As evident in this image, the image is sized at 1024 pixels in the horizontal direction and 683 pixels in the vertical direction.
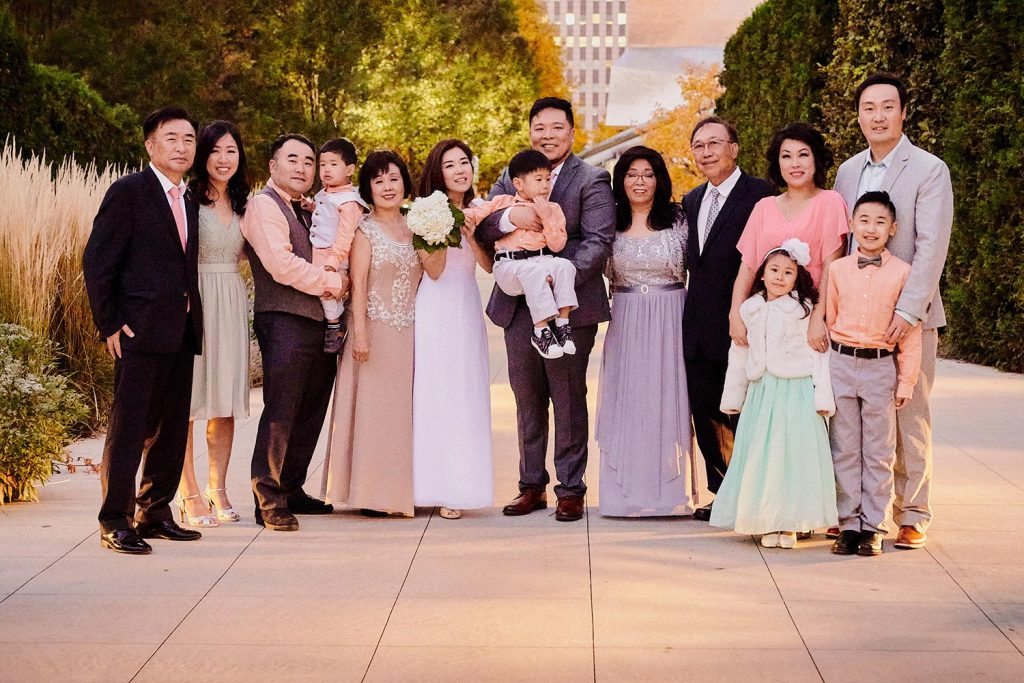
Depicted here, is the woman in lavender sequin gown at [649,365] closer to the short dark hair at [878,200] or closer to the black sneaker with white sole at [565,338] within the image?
the black sneaker with white sole at [565,338]

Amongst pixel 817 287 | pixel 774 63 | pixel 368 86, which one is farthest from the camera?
pixel 368 86

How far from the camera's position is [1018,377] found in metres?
11.4

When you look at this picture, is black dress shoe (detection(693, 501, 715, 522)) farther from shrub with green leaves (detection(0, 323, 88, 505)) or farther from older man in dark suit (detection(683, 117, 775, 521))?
shrub with green leaves (detection(0, 323, 88, 505))

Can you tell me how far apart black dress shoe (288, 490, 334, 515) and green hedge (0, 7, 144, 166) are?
6.75 meters

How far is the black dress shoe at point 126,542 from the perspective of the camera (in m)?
5.85

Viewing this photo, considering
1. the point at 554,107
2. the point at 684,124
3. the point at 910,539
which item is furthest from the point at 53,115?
the point at 684,124

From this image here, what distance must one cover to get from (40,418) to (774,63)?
14.6 meters

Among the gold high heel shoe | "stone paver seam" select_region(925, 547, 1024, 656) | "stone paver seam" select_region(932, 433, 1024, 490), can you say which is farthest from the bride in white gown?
"stone paver seam" select_region(932, 433, 1024, 490)

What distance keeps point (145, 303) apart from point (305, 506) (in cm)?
152

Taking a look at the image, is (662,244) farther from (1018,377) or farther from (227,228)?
(1018,377)

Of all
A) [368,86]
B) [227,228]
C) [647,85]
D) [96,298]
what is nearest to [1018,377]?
[227,228]

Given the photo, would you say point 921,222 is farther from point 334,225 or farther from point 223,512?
point 223,512

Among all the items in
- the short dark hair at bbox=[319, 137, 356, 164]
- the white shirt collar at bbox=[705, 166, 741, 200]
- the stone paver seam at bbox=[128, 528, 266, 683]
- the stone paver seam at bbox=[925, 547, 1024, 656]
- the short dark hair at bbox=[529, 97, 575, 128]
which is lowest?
the stone paver seam at bbox=[128, 528, 266, 683]

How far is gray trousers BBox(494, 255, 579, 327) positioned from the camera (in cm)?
633
